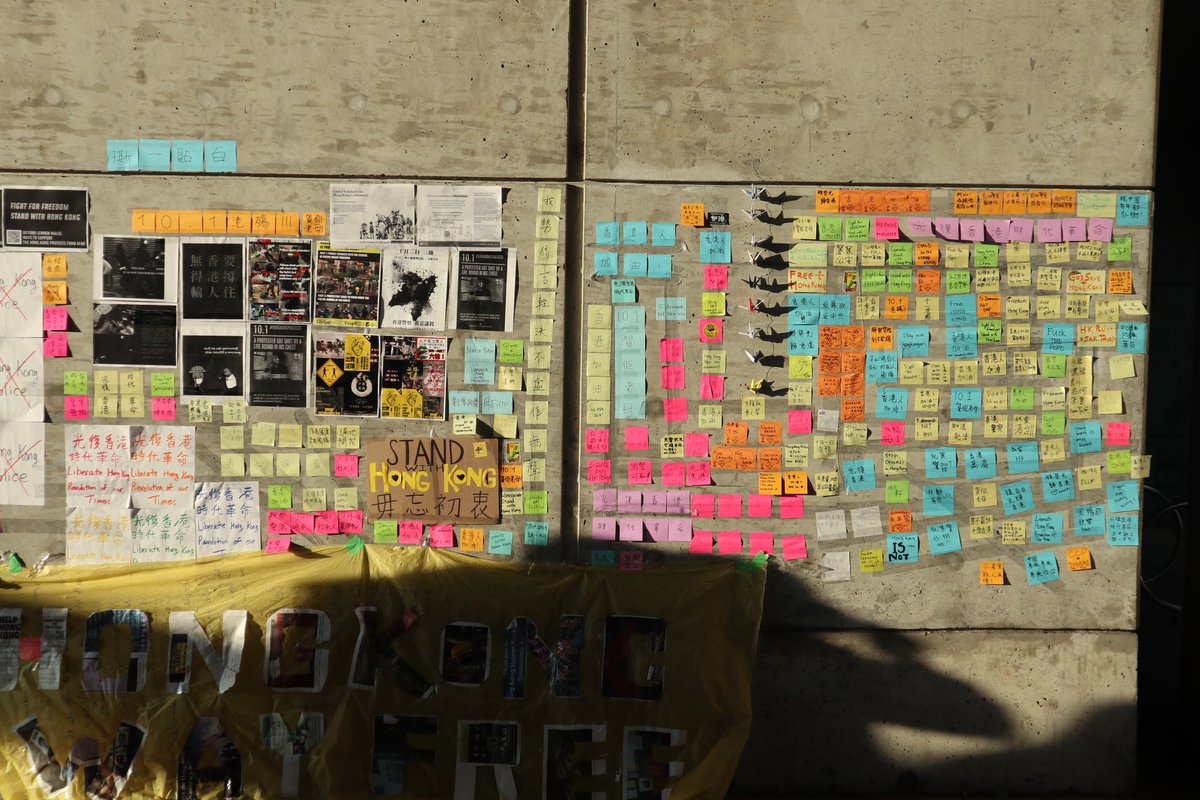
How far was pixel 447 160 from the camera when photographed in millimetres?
4043

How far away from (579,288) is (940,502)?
6.72ft

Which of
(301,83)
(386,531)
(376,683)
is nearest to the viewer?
(376,683)

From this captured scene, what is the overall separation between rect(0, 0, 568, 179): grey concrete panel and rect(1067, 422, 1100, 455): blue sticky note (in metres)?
2.81

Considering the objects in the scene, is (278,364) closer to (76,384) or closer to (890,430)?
(76,384)

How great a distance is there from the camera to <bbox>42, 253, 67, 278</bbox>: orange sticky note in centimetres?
404

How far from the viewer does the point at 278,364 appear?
4.08 meters

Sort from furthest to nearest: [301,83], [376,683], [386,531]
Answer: [386,531] < [301,83] < [376,683]

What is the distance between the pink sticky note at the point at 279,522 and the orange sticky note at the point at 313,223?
1.35 m

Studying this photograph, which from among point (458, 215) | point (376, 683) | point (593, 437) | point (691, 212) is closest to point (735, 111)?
point (691, 212)

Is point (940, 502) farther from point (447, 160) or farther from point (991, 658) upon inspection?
point (447, 160)

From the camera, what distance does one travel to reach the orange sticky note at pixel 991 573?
164 inches

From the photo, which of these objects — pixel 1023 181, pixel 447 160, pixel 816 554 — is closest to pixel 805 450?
pixel 816 554

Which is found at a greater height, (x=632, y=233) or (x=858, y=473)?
(x=632, y=233)

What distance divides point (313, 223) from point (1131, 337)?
13.1 feet
